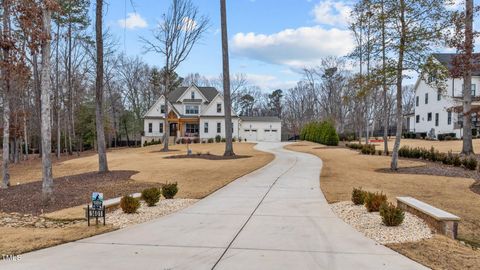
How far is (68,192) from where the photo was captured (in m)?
11.1

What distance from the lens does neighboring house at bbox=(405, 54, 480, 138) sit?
35769 millimetres

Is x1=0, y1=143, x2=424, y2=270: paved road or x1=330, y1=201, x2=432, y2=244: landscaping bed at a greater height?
x1=0, y1=143, x2=424, y2=270: paved road

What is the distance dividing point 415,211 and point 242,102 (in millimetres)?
76618

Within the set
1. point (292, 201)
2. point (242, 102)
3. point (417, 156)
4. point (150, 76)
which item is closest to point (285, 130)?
point (242, 102)

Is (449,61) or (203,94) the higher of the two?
(449,61)

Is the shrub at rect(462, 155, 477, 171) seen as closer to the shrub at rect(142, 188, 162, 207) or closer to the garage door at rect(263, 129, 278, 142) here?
the shrub at rect(142, 188, 162, 207)

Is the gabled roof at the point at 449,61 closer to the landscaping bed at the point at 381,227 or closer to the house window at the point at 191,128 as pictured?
the landscaping bed at the point at 381,227

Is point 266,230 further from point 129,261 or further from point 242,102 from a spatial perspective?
point 242,102

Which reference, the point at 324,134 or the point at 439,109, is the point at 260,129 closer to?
the point at 324,134

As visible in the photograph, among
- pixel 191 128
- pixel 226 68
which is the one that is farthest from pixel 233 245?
pixel 191 128

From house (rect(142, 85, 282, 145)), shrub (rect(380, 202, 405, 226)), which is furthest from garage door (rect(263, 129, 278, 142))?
shrub (rect(380, 202, 405, 226))

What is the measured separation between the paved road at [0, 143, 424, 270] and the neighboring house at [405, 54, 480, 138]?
30400 millimetres

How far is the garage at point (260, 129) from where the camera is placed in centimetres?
5606

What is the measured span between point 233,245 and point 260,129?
168 ft
